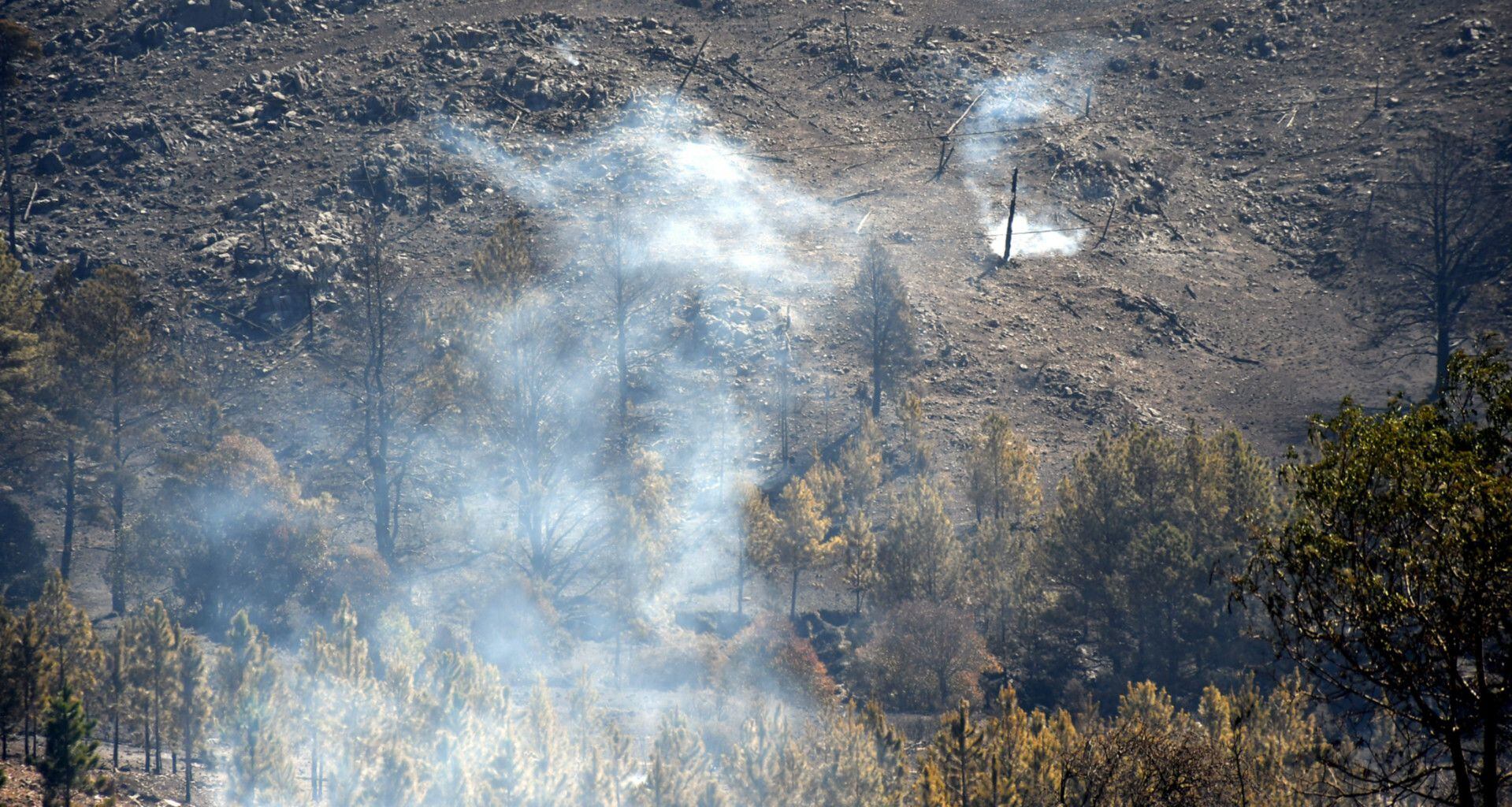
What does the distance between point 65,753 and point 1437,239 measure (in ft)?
202

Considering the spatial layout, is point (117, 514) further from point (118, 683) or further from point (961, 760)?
point (961, 760)

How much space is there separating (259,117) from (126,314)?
23.7 meters

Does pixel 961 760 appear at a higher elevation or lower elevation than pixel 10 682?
lower

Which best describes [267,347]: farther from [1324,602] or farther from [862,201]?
[1324,602]

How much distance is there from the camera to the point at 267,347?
2114 inches

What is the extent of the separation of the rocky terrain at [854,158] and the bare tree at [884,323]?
5.79ft

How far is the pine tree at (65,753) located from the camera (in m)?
28.5

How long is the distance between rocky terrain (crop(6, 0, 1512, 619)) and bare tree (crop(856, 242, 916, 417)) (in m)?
1.77

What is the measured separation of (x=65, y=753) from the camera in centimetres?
2875

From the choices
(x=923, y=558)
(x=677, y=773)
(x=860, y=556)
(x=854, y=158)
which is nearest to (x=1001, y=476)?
(x=923, y=558)

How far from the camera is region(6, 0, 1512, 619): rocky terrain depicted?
55.2 meters

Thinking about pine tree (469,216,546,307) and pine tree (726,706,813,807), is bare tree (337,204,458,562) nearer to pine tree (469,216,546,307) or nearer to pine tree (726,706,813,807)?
pine tree (469,216,546,307)

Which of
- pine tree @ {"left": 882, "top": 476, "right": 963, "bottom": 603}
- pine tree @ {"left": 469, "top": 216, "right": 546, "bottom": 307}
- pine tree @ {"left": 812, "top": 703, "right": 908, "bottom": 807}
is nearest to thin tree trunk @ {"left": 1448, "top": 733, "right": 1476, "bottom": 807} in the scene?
pine tree @ {"left": 812, "top": 703, "right": 908, "bottom": 807}

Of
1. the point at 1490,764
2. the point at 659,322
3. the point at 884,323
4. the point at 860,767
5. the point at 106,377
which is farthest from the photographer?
the point at 659,322
